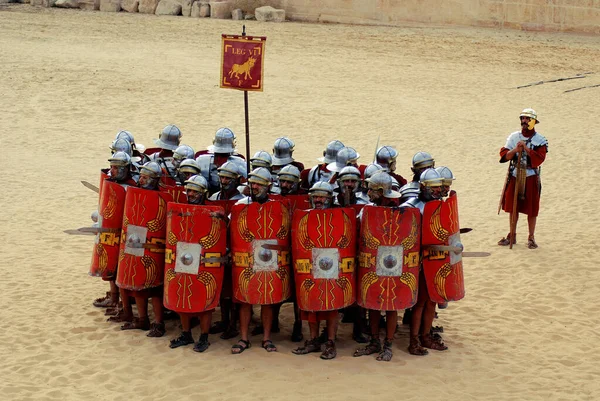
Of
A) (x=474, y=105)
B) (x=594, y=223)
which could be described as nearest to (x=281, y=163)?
(x=594, y=223)

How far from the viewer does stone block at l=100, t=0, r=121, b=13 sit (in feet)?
103

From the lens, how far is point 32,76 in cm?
2359

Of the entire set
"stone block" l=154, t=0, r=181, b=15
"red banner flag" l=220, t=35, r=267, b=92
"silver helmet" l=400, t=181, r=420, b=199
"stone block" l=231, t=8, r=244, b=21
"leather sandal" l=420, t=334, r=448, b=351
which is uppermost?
"stone block" l=154, t=0, r=181, b=15

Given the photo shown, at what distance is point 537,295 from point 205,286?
164 inches

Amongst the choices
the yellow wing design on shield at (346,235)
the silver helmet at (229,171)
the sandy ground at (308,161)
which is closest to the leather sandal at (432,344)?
the sandy ground at (308,161)

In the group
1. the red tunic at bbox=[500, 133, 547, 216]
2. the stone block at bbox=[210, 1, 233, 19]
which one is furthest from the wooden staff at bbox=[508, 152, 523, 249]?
the stone block at bbox=[210, 1, 233, 19]

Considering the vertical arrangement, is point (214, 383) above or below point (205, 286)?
below

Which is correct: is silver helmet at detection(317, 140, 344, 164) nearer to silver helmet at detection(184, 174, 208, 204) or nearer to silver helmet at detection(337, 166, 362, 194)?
silver helmet at detection(337, 166, 362, 194)

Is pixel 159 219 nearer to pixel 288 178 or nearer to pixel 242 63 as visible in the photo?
pixel 288 178

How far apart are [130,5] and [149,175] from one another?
23.6m

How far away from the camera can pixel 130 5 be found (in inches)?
1236

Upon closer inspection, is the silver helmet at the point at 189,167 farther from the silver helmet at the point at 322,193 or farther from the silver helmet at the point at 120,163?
the silver helmet at the point at 322,193

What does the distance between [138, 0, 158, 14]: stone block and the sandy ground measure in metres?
0.84

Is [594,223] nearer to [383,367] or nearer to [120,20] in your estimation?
[383,367]
